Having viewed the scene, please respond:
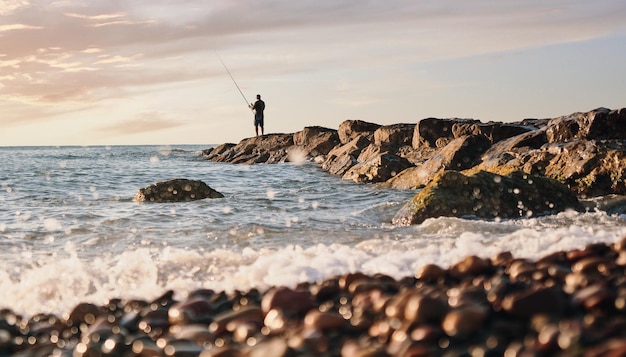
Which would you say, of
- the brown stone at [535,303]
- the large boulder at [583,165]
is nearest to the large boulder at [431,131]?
the large boulder at [583,165]

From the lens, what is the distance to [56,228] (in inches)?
369

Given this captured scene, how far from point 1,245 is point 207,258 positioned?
3.50 metres

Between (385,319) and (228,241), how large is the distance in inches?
185

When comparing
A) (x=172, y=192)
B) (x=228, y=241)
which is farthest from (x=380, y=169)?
(x=228, y=241)

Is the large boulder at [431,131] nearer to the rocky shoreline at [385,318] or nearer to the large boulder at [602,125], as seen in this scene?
the large boulder at [602,125]

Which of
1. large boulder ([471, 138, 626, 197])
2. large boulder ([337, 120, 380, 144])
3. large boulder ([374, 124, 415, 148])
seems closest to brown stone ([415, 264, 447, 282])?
large boulder ([471, 138, 626, 197])

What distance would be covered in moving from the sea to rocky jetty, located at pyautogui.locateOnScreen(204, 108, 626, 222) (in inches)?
40.8

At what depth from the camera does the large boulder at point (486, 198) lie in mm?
9078

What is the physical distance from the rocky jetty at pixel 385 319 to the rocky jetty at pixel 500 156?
490 centimetres

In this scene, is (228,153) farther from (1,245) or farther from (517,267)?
(517,267)

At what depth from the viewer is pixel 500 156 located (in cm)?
1351

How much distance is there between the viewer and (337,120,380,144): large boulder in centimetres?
2709

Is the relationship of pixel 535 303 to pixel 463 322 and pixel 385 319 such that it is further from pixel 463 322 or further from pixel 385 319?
pixel 385 319

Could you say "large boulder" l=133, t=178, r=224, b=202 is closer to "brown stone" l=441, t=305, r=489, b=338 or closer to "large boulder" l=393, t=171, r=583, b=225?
"large boulder" l=393, t=171, r=583, b=225
